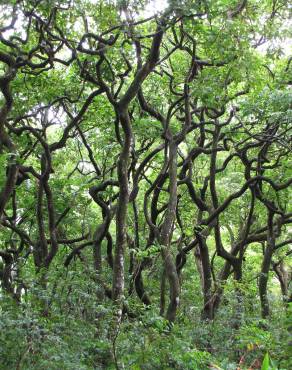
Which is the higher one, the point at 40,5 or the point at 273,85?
the point at 273,85

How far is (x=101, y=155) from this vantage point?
12.8 meters

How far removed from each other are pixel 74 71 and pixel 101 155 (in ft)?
10.9

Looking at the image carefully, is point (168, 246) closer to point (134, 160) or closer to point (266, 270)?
point (134, 160)

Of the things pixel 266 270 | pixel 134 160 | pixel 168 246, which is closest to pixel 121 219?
pixel 168 246

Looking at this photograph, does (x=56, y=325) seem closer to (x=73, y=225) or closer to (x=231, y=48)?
(x=231, y=48)

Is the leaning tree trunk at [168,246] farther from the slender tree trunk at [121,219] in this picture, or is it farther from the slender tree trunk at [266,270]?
the slender tree trunk at [266,270]

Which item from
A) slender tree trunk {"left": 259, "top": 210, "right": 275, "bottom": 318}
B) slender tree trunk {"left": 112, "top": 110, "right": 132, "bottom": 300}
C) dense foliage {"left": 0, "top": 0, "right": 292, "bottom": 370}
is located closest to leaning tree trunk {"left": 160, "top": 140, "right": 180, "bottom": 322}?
dense foliage {"left": 0, "top": 0, "right": 292, "bottom": 370}

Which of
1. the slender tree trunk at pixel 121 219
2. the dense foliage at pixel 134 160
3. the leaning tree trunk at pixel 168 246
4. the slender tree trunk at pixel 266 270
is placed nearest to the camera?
the dense foliage at pixel 134 160

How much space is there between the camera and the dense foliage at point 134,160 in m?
6.11

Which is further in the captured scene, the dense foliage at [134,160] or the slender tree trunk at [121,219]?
the slender tree trunk at [121,219]

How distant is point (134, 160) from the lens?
35.2 ft

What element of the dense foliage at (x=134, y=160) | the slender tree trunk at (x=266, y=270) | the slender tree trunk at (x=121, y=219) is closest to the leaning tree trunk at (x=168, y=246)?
the dense foliage at (x=134, y=160)

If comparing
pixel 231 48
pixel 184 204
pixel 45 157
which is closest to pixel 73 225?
pixel 184 204

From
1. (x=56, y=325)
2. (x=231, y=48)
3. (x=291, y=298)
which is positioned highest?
(x=231, y=48)
